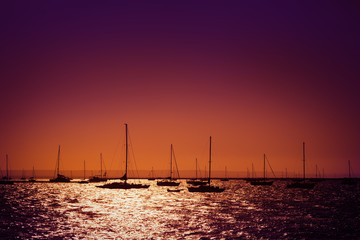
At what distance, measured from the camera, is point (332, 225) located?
56750 millimetres

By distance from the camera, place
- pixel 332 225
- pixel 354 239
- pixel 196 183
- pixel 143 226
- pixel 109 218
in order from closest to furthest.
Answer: pixel 354 239
pixel 143 226
pixel 332 225
pixel 109 218
pixel 196 183

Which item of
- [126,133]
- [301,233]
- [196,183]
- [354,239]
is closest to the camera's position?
[354,239]

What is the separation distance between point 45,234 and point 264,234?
26322 mm

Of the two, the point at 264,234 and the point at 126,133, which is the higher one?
the point at 126,133

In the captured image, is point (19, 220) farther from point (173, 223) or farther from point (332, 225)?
point (332, 225)

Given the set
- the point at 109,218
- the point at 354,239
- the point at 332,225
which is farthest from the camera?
the point at 109,218

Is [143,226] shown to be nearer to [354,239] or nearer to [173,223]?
[173,223]

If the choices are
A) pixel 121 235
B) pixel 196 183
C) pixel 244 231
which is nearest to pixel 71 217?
pixel 121 235

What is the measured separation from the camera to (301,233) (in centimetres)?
4906

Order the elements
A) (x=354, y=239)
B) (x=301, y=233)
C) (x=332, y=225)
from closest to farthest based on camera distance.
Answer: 1. (x=354, y=239)
2. (x=301, y=233)
3. (x=332, y=225)

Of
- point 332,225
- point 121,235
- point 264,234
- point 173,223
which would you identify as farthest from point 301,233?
point 121,235

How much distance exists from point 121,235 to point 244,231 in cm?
1560

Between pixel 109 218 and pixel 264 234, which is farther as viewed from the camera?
pixel 109 218

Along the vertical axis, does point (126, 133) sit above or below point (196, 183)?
above
